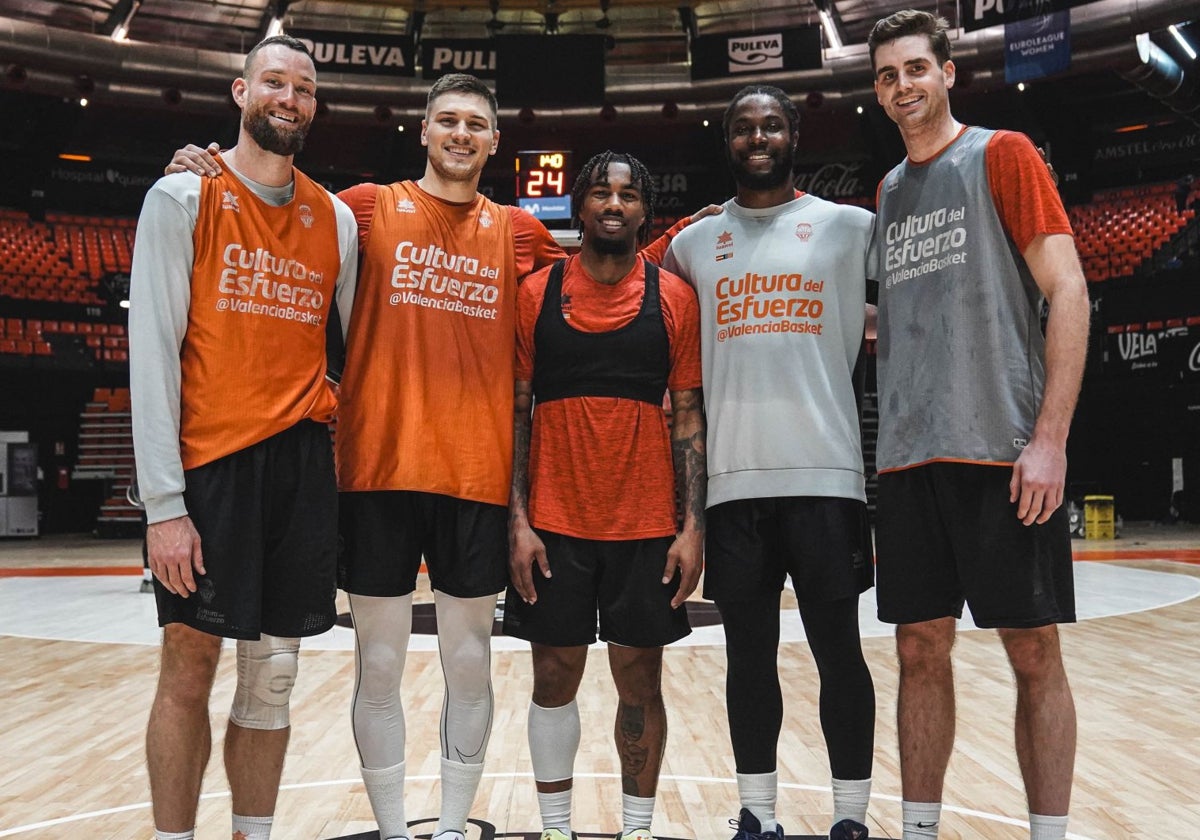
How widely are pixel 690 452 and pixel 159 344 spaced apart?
4.43 ft

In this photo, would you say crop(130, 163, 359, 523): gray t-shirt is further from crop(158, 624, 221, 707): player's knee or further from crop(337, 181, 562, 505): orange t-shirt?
crop(337, 181, 562, 505): orange t-shirt

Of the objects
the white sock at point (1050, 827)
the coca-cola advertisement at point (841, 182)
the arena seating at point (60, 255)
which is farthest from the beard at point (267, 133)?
the coca-cola advertisement at point (841, 182)

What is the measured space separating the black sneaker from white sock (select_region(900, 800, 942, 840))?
0.13m

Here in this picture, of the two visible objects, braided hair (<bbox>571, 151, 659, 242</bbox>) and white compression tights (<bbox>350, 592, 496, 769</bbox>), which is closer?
white compression tights (<bbox>350, 592, 496, 769</bbox>)

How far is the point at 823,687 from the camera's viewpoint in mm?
2654

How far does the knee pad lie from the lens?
2523 millimetres

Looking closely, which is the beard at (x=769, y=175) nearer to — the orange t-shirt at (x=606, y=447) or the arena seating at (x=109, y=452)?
the orange t-shirt at (x=606, y=447)

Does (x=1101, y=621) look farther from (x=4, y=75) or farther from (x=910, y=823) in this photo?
(x=4, y=75)

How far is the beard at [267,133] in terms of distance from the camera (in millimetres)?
2494

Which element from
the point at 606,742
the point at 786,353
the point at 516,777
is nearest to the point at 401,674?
the point at 516,777

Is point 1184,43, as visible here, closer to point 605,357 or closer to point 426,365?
point 605,357

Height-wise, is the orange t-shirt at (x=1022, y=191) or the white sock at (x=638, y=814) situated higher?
the orange t-shirt at (x=1022, y=191)

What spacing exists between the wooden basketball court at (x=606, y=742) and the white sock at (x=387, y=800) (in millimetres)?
335

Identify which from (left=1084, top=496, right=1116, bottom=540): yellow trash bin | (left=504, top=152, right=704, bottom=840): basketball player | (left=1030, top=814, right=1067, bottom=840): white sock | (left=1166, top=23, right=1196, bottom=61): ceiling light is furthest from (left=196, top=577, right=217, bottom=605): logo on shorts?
(left=1166, top=23, right=1196, bottom=61): ceiling light
